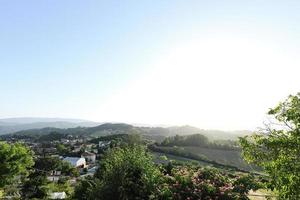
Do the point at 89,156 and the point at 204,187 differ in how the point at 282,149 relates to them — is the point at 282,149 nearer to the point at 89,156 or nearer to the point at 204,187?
the point at 204,187

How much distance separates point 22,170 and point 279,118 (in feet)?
103

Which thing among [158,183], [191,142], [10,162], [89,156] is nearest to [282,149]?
[158,183]

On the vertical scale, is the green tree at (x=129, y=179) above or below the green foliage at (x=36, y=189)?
above

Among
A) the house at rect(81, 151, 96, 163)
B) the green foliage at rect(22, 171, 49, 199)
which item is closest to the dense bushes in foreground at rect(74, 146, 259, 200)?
the green foliage at rect(22, 171, 49, 199)

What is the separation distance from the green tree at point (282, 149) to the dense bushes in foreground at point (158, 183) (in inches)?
47.2

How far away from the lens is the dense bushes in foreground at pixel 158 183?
10.1 meters

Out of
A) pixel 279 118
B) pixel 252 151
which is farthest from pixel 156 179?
pixel 279 118

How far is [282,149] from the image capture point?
866 centimetres

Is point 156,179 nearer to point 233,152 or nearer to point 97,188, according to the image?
point 97,188

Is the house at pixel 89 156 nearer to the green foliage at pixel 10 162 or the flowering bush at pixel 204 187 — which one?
the green foliage at pixel 10 162

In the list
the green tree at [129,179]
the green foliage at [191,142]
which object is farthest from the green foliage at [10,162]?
the green foliage at [191,142]

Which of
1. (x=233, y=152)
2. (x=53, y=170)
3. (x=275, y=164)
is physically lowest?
(x=53, y=170)

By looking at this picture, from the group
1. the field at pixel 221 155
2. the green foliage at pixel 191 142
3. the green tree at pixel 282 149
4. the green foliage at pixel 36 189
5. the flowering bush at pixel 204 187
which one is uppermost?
the green tree at pixel 282 149

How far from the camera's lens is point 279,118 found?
933 cm
